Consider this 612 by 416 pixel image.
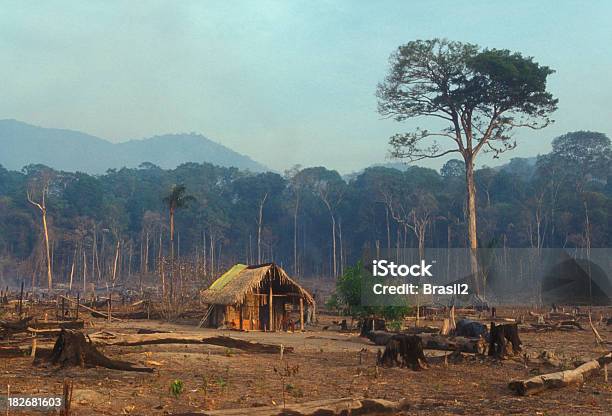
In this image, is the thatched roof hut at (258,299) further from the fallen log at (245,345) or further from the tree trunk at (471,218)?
the fallen log at (245,345)

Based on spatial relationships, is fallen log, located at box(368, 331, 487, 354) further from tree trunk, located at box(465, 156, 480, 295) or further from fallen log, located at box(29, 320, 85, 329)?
tree trunk, located at box(465, 156, 480, 295)

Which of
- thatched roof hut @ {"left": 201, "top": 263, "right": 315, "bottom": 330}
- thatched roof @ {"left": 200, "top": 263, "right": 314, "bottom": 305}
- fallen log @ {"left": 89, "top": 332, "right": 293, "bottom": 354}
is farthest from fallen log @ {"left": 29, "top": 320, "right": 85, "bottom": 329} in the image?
thatched roof hut @ {"left": 201, "top": 263, "right": 315, "bottom": 330}

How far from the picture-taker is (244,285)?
112ft

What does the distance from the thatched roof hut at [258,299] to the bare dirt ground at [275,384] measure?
1422cm

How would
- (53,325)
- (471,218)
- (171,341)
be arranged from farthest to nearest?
1. (471,218)
2. (53,325)
3. (171,341)

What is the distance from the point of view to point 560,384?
43.0 ft

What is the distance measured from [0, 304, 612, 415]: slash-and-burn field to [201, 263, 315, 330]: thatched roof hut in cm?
1313

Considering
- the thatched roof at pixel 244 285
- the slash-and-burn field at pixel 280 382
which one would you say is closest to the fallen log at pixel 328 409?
the slash-and-burn field at pixel 280 382

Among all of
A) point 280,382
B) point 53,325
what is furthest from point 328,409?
point 53,325

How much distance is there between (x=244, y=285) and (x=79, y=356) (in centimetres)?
1951

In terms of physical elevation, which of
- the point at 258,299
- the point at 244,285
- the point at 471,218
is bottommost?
the point at 258,299

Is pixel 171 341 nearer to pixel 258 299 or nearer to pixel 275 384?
pixel 275 384

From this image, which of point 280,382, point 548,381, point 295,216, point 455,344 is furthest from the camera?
point 295,216

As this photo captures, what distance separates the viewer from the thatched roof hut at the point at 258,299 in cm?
3494
